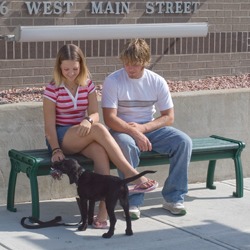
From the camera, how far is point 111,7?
9.76m

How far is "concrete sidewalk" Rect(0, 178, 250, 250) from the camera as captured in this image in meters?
6.98

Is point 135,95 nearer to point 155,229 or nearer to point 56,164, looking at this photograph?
point 56,164

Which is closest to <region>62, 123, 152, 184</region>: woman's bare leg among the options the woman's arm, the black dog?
the woman's arm

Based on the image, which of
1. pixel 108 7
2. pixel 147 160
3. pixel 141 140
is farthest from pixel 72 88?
pixel 108 7

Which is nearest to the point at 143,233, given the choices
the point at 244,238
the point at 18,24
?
the point at 244,238

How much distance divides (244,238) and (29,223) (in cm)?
163

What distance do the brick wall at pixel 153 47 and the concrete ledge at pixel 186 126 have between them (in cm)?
126

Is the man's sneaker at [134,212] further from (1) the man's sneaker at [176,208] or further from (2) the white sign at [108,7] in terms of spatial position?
(2) the white sign at [108,7]

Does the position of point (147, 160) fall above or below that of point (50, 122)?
below

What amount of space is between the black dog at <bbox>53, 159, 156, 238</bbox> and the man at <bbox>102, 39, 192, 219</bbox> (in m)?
0.44

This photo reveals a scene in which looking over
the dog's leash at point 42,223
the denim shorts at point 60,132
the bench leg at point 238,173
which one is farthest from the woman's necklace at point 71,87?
the bench leg at point 238,173

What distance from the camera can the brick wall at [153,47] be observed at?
9.22m

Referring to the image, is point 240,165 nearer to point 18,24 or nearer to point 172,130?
point 172,130

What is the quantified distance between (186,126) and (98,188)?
1.89 meters
